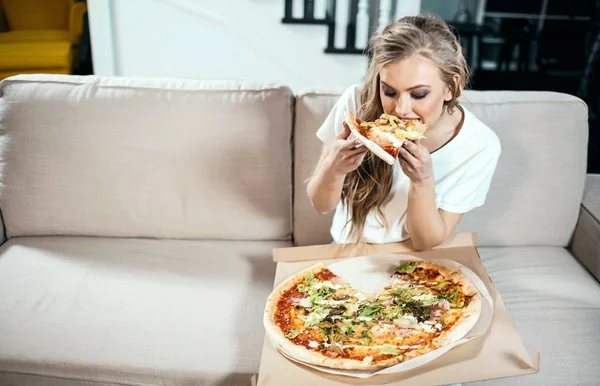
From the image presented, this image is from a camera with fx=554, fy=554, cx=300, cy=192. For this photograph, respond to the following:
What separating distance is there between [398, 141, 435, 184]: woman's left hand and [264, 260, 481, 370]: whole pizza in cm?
22

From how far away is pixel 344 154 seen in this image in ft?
4.22

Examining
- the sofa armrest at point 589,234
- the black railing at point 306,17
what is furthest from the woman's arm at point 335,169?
the black railing at point 306,17

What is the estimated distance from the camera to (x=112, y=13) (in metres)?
3.74

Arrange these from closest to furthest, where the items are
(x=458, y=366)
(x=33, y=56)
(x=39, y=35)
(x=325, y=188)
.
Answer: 1. (x=458, y=366)
2. (x=325, y=188)
3. (x=33, y=56)
4. (x=39, y=35)

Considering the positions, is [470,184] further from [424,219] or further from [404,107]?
[404,107]

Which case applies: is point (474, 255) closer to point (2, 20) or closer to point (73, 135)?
point (73, 135)

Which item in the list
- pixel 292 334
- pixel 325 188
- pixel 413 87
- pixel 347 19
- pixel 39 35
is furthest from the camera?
pixel 39 35

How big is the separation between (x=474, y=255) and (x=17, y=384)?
1180 millimetres

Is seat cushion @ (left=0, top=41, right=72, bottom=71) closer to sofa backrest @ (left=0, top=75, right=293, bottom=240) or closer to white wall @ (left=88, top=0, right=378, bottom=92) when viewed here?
white wall @ (left=88, top=0, right=378, bottom=92)

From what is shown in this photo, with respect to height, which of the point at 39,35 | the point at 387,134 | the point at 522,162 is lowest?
the point at 39,35

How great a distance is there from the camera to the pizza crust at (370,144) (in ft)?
3.90

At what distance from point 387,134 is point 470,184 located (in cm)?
37

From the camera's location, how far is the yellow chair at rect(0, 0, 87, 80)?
14.3 feet

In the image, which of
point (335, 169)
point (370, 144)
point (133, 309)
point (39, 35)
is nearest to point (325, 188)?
point (335, 169)
